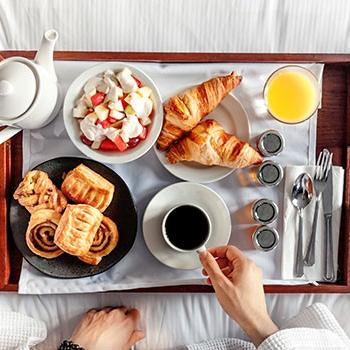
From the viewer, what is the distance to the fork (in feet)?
4.15

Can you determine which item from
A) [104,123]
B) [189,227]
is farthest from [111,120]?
[189,227]

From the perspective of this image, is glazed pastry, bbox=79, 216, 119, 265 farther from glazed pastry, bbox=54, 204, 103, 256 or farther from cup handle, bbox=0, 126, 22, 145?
cup handle, bbox=0, 126, 22, 145

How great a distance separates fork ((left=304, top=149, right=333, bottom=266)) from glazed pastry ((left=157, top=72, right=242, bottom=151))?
0.71 ft

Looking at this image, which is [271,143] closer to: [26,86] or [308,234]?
[308,234]

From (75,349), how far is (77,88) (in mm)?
487

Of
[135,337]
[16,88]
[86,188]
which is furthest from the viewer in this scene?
[135,337]

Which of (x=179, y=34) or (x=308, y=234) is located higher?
(x=179, y=34)

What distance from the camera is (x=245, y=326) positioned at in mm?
1209

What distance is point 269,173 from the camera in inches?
49.6

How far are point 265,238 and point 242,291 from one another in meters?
0.13

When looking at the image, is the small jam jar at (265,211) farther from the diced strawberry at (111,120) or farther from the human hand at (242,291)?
the diced strawberry at (111,120)

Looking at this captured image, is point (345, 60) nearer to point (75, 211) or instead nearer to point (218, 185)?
point (218, 185)

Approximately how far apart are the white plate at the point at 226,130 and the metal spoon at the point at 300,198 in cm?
13

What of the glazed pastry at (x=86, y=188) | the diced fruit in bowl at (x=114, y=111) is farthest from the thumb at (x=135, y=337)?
the diced fruit in bowl at (x=114, y=111)
